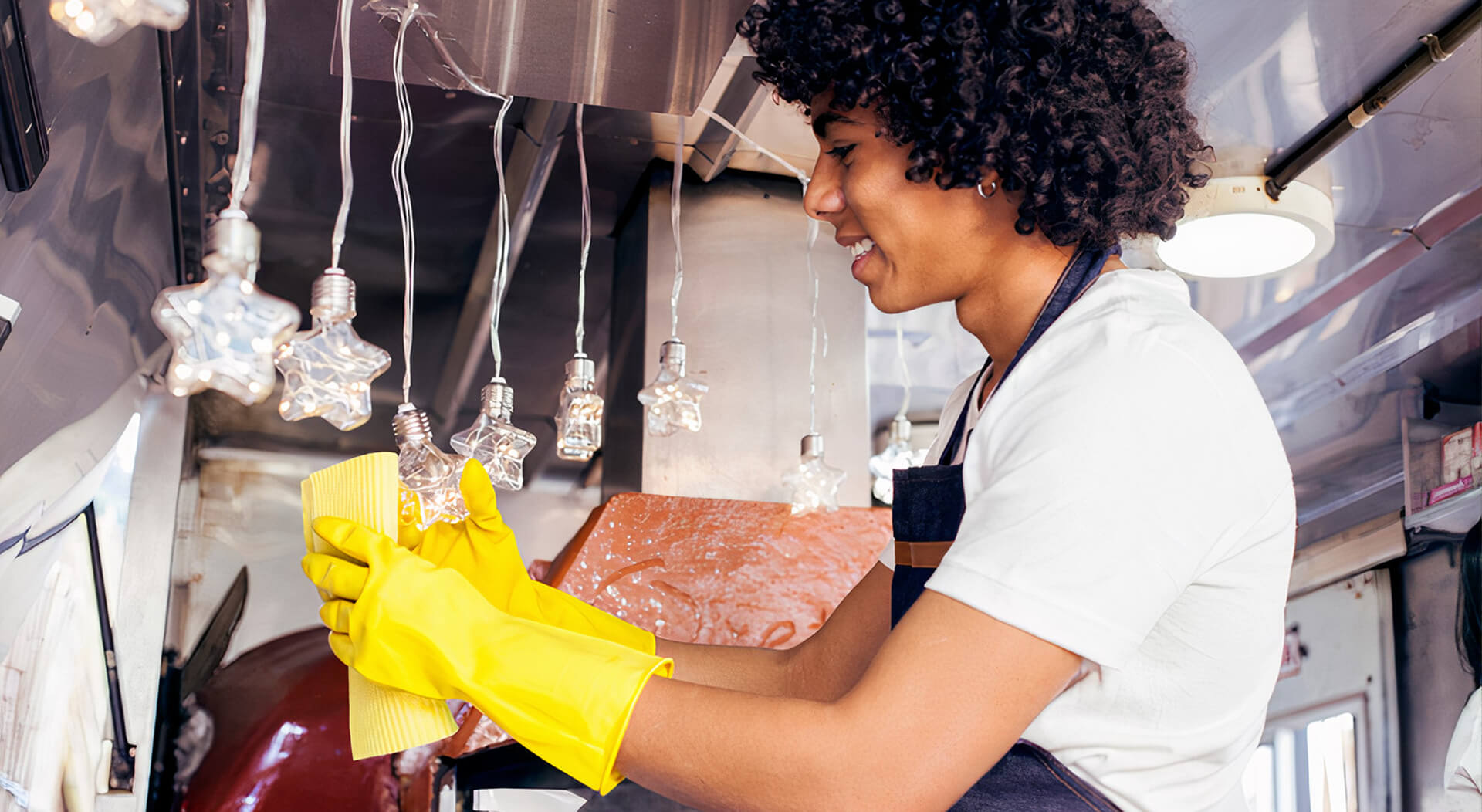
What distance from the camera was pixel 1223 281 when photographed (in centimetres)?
277

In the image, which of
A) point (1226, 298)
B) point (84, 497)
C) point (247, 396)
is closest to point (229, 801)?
point (84, 497)

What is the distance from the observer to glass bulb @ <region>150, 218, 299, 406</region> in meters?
1.11

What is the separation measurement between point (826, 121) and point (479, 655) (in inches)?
23.4

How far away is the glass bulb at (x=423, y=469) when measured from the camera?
153 centimetres

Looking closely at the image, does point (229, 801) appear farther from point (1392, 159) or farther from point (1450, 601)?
point (1450, 601)

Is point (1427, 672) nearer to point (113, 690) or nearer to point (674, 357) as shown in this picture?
point (674, 357)

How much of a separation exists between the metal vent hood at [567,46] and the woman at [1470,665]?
2.49 meters

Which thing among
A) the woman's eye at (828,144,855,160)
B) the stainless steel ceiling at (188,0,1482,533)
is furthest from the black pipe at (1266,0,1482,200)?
the woman's eye at (828,144,855,160)

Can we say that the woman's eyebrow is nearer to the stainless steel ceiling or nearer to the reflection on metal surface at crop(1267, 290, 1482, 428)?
the stainless steel ceiling

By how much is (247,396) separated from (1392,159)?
2112 mm

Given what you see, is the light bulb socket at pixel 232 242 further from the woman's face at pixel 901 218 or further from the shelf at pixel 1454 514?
Result: the shelf at pixel 1454 514

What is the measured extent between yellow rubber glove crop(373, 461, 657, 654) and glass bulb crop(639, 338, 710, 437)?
1.62ft

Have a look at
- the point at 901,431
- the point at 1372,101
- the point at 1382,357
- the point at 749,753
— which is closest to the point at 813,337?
the point at 901,431

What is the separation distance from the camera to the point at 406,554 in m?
0.97
